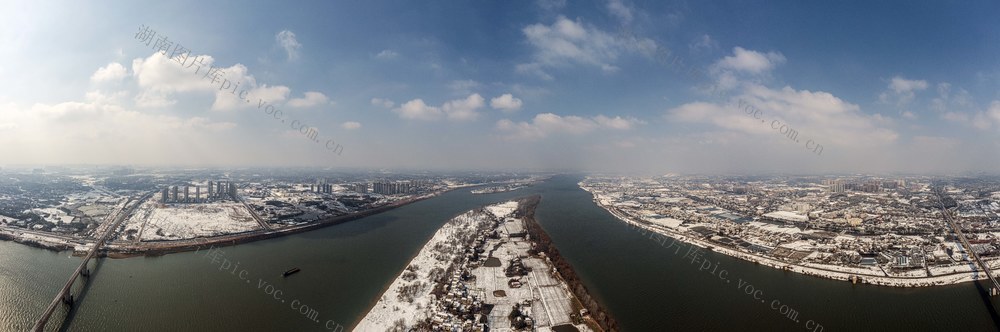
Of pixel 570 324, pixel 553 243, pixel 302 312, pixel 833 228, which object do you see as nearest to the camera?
pixel 570 324

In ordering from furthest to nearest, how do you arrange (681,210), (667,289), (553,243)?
(681,210)
(553,243)
(667,289)

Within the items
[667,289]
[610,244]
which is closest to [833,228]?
[610,244]

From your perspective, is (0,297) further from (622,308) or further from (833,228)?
(833,228)

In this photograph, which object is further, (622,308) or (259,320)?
(622,308)
